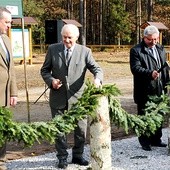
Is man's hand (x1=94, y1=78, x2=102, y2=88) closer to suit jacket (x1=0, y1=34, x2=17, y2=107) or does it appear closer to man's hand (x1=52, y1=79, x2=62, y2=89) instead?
man's hand (x1=52, y1=79, x2=62, y2=89)

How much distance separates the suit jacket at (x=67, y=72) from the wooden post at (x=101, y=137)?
2.62ft

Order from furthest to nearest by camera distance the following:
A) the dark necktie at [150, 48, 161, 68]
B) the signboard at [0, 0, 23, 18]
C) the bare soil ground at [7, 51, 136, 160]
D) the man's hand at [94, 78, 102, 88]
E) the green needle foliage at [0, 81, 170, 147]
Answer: the signboard at [0, 0, 23, 18] < the bare soil ground at [7, 51, 136, 160] < the dark necktie at [150, 48, 161, 68] < the man's hand at [94, 78, 102, 88] < the green needle foliage at [0, 81, 170, 147]

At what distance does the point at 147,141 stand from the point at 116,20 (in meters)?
45.4

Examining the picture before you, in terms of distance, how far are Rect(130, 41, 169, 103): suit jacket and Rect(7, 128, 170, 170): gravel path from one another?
2.45 feet

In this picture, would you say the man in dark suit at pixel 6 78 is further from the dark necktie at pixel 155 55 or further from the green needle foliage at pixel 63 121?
the dark necktie at pixel 155 55

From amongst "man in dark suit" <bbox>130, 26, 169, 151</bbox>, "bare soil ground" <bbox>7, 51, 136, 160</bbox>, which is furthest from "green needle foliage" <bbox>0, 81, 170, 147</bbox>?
"man in dark suit" <bbox>130, 26, 169, 151</bbox>

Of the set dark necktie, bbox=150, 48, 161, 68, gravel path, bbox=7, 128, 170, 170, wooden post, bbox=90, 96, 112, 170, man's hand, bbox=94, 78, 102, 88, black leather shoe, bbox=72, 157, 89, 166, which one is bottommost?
gravel path, bbox=7, 128, 170, 170

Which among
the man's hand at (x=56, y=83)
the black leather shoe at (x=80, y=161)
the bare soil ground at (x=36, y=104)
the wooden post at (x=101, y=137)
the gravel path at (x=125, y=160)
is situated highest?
the man's hand at (x=56, y=83)

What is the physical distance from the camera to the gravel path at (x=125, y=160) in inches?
231

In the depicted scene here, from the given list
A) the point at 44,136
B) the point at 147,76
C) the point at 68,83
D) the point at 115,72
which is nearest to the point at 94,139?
the point at 44,136

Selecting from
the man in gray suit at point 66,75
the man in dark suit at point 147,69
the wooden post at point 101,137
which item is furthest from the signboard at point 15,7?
the wooden post at point 101,137

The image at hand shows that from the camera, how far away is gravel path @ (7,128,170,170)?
5.88 metres

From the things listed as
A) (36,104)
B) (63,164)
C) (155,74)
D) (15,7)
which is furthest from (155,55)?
(36,104)

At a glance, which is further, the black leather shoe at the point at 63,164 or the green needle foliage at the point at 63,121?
the black leather shoe at the point at 63,164
